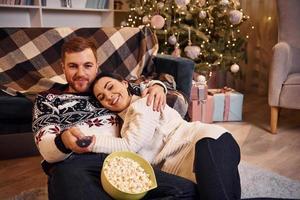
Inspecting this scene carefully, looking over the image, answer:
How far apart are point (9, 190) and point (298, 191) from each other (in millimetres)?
1446

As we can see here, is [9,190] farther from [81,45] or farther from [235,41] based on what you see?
[235,41]

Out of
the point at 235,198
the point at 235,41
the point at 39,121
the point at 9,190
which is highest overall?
the point at 235,41

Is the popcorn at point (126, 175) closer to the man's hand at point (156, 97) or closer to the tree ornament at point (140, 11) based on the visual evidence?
the man's hand at point (156, 97)

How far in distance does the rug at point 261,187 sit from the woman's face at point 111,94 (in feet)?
2.31

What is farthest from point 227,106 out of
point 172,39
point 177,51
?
point 172,39

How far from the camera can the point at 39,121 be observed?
1.13 metres

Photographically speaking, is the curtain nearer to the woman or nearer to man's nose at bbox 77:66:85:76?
the woman

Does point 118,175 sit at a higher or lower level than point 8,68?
lower

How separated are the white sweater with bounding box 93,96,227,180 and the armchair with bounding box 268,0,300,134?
1.46 meters

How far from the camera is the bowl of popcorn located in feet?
2.96

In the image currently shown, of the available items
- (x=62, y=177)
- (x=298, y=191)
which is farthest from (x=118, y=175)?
(x=298, y=191)

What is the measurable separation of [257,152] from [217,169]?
1326mm

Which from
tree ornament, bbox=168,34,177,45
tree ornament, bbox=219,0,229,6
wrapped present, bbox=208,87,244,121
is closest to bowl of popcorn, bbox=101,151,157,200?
wrapped present, bbox=208,87,244,121

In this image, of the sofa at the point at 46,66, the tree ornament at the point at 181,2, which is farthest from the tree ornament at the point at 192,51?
the sofa at the point at 46,66
